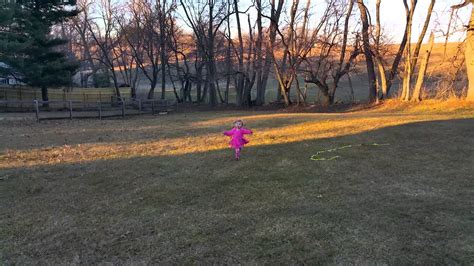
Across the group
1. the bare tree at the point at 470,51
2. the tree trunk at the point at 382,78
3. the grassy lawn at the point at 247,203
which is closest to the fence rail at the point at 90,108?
the grassy lawn at the point at 247,203

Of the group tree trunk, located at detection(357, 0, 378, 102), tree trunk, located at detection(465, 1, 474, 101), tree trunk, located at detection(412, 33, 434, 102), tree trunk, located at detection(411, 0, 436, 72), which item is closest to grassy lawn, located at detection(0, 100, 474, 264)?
tree trunk, located at detection(465, 1, 474, 101)

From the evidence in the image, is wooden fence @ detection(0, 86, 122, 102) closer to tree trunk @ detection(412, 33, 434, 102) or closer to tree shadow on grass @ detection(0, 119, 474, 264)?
tree shadow on grass @ detection(0, 119, 474, 264)

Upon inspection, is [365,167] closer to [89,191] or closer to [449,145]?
[449,145]

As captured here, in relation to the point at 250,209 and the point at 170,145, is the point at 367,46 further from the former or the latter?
A: the point at 250,209

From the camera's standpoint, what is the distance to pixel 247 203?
5.17 metres

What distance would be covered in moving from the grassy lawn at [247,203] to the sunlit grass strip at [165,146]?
0.27 ft

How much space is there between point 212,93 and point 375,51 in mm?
13893

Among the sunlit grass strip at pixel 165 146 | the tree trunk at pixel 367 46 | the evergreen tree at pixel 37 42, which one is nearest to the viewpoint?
the sunlit grass strip at pixel 165 146

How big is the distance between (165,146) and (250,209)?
580 cm

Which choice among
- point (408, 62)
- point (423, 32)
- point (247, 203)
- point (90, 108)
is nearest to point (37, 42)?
point (90, 108)

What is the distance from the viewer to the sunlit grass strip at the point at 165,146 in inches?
347

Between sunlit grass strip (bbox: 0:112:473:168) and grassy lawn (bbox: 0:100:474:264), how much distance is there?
0.08m

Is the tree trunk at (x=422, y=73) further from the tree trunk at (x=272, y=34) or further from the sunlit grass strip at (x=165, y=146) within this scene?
the tree trunk at (x=272, y=34)

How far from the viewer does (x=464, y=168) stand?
6.48 metres
